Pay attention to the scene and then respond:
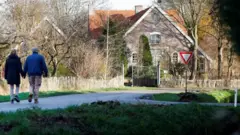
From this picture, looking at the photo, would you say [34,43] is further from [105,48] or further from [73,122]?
[73,122]

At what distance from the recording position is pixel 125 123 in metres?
7.23

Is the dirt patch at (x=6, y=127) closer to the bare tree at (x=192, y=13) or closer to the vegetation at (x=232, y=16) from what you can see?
the vegetation at (x=232, y=16)

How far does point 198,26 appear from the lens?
156 feet

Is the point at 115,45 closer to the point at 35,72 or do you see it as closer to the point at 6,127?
the point at 35,72

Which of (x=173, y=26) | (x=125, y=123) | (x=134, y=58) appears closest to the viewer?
(x=125, y=123)

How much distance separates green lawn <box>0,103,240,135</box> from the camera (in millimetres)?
6793

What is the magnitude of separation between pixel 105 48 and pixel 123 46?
6.48m

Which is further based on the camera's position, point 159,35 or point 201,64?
point 159,35

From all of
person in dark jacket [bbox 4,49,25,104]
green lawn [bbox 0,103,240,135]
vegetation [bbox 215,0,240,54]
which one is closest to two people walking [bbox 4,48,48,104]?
person in dark jacket [bbox 4,49,25,104]

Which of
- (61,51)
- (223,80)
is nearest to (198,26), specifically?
(223,80)

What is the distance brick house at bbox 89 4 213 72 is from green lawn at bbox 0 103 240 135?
134 ft

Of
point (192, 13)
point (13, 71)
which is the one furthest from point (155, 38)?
point (13, 71)

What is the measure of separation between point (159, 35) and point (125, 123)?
47.7 meters

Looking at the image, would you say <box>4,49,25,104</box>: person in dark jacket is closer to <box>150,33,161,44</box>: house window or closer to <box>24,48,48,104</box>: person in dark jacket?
<box>24,48,48,104</box>: person in dark jacket
